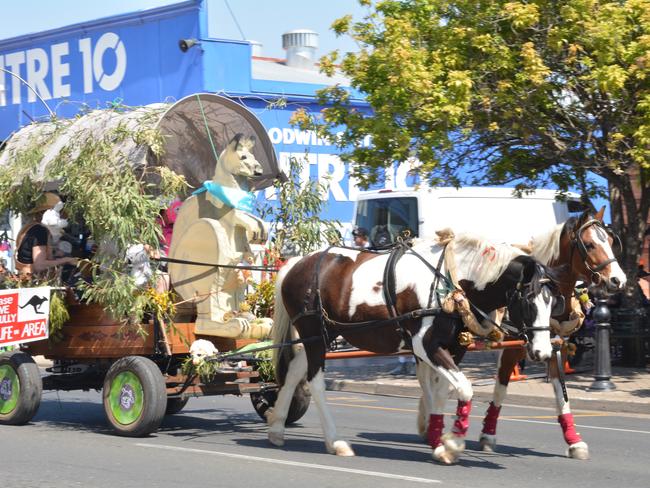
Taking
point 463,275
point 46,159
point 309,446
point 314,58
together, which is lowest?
point 309,446

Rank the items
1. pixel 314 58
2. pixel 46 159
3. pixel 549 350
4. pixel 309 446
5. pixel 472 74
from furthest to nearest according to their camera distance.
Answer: pixel 314 58 → pixel 472 74 → pixel 46 159 → pixel 309 446 → pixel 549 350

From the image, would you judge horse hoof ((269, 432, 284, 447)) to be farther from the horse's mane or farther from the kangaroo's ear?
the kangaroo's ear

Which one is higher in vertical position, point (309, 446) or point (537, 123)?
point (537, 123)

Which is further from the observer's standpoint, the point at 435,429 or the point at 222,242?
the point at 222,242

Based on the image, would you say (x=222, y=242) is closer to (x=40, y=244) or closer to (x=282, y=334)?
(x=282, y=334)

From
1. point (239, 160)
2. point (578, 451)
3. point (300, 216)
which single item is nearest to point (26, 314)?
point (239, 160)

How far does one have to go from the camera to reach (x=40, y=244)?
1151 cm

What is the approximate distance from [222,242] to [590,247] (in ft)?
11.5

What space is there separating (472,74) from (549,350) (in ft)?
24.4

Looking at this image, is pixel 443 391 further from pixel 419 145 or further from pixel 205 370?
pixel 419 145

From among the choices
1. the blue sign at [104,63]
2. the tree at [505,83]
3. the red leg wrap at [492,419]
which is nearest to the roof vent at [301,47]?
the blue sign at [104,63]

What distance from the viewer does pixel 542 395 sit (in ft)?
47.5

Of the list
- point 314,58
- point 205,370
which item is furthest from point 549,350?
point 314,58

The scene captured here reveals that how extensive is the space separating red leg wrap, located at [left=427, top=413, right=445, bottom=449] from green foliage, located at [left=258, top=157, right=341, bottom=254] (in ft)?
9.55
